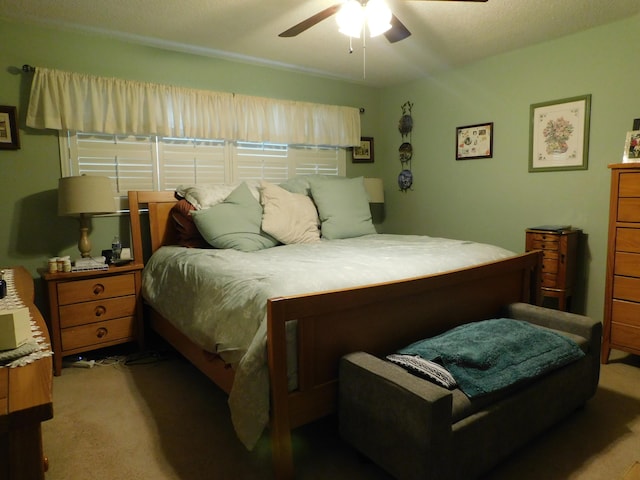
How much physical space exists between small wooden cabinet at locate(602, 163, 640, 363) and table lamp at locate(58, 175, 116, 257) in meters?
3.26

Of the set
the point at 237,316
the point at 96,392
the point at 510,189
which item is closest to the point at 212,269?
the point at 237,316

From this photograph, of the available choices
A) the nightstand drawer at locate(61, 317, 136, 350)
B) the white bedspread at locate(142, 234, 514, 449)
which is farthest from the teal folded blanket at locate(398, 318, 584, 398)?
the nightstand drawer at locate(61, 317, 136, 350)

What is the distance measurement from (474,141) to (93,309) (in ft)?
11.1

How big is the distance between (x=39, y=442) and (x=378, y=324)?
1256 mm

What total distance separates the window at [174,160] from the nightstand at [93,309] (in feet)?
2.33

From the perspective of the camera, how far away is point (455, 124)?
393 cm

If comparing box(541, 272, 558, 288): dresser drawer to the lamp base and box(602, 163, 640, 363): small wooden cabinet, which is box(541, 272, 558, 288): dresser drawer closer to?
box(602, 163, 640, 363): small wooden cabinet

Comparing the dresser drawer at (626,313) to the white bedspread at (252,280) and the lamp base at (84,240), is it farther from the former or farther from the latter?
→ the lamp base at (84,240)

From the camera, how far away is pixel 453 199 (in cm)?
402

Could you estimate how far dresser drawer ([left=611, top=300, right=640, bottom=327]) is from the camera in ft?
8.31

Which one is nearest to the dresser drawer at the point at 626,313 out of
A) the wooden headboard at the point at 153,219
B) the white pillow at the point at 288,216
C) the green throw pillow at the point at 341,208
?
the green throw pillow at the point at 341,208

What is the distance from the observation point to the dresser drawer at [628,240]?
2.51 metres

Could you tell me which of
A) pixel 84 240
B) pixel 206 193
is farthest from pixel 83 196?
pixel 206 193

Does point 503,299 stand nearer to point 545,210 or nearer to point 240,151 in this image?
point 545,210
